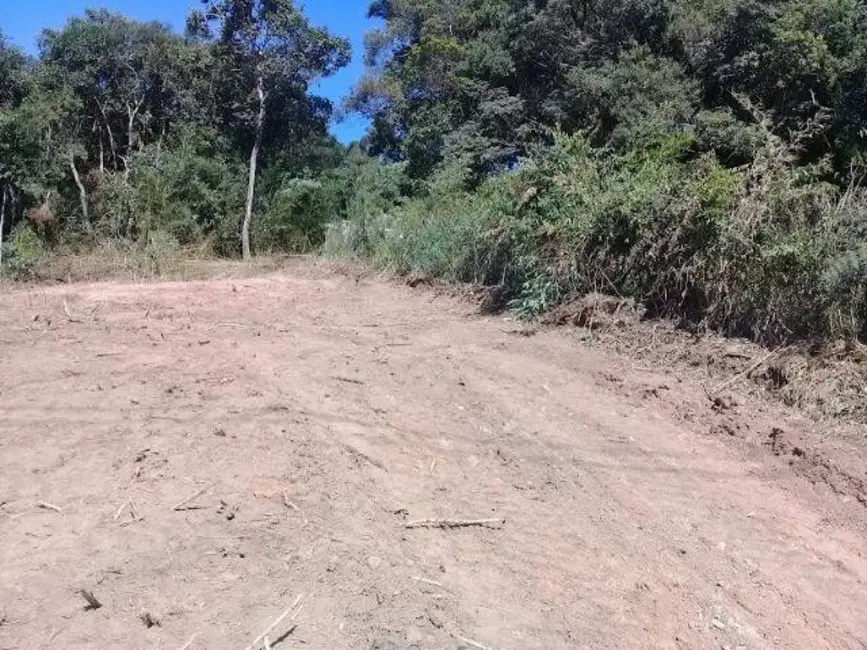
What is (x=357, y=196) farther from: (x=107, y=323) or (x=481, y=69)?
(x=107, y=323)

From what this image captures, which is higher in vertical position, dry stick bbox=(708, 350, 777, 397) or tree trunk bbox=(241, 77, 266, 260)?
tree trunk bbox=(241, 77, 266, 260)


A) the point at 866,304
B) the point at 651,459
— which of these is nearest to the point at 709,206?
the point at 866,304

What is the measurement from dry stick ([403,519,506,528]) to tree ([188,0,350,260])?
36.2ft

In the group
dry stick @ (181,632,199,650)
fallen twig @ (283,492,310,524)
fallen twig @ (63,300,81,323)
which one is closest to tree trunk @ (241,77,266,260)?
fallen twig @ (63,300,81,323)

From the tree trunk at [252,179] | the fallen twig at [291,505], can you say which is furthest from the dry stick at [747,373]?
the tree trunk at [252,179]

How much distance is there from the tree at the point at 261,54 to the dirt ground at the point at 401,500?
364 inches

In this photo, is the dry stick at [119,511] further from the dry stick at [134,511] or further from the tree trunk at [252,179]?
the tree trunk at [252,179]

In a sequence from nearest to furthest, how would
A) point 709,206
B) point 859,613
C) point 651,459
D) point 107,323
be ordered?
point 859,613
point 651,459
point 709,206
point 107,323

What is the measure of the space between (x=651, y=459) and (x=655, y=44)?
1265cm

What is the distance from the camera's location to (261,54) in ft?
49.9

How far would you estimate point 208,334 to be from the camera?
644cm

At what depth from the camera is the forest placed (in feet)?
20.5

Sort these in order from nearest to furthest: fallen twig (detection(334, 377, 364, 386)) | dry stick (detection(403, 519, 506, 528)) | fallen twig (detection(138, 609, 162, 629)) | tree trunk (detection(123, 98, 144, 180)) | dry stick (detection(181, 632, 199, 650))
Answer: dry stick (detection(181, 632, 199, 650)) < fallen twig (detection(138, 609, 162, 629)) < dry stick (detection(403, 519, 506, 528)) < fallen twig (detection(334, 377, 364, 386)) < tree trunk (detection(123, 98, 144, 180))

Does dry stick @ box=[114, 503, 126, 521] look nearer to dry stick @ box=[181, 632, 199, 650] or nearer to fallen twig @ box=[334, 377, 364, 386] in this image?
dry stick @ box=[181, 632, 199, 650]
